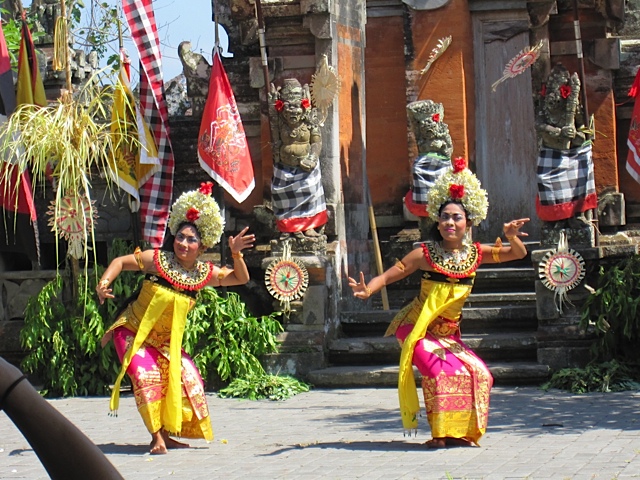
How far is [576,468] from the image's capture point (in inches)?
269

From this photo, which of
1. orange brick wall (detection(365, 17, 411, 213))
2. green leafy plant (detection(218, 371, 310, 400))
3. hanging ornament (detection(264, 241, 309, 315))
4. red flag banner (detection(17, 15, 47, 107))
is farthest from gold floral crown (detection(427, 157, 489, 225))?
orange brick wall (detection(365, 17, 411, 213))

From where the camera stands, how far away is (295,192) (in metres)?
11.6

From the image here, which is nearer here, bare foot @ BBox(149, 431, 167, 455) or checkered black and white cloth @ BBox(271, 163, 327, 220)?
bare foot @ BBox(149, 431, 167, 455)

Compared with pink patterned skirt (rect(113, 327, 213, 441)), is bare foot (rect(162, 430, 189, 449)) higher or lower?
lower

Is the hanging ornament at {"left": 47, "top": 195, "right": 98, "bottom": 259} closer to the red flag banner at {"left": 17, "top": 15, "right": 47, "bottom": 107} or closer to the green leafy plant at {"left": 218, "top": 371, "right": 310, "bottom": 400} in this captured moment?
the red flag banner at {"left": 17, "top": 15, "right": 47, "bottom": 107}

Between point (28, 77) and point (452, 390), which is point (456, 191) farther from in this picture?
point (28, 77)

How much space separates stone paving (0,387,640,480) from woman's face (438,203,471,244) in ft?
4.35

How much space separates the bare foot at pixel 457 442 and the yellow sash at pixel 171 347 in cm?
170

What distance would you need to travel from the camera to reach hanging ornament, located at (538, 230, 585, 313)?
11.0m

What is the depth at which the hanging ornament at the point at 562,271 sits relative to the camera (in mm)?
10961

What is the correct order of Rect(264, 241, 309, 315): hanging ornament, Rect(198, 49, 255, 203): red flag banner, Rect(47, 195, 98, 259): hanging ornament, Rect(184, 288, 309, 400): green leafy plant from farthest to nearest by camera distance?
Rect(198, 49, 255, 203): red flag banner < Rect(264, 241, 309, 315): hanging ornament < Rect(184, 288, 309, 400): green leafy plant < Rect(47, 195, 98, 259): hanging ornament

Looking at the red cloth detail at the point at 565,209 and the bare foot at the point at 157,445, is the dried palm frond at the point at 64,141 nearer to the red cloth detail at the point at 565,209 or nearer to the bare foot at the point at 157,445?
the bare foot at the point at 157,445

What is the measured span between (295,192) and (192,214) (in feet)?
10.3

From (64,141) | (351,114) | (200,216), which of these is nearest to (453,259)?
(200,216)
